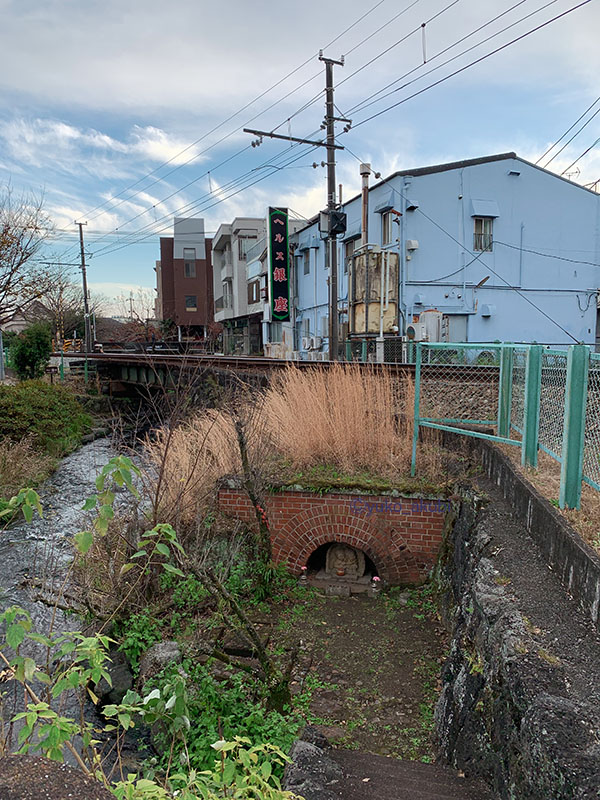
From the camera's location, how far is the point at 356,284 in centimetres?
1827

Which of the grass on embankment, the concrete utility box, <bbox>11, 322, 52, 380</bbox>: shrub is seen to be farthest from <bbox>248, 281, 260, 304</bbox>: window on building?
the concrete utility box

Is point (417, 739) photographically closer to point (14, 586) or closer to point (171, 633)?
point (171, 633)

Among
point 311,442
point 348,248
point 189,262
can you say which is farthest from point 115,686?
point 189,262

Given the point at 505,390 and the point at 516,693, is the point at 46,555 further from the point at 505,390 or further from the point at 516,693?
the point at 516,693

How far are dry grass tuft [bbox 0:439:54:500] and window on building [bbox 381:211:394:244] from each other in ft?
45.1

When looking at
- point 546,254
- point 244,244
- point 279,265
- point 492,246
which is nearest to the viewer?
point 492,246

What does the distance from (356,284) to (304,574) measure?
12.4 m

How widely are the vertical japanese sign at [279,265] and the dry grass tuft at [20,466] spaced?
11.4 meters

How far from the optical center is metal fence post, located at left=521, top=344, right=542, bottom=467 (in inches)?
209

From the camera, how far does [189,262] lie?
5400cm

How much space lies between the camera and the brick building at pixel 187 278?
53.3m

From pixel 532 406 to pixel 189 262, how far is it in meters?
52.0

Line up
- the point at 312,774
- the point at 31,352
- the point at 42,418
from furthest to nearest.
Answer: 1. the point at 31,352
2. the point at 42,418
3. the point at 312,774

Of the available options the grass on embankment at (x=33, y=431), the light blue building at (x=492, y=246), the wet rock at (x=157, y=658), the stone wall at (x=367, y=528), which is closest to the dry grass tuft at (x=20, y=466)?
the grass on embankment at (x=33, y=431)
